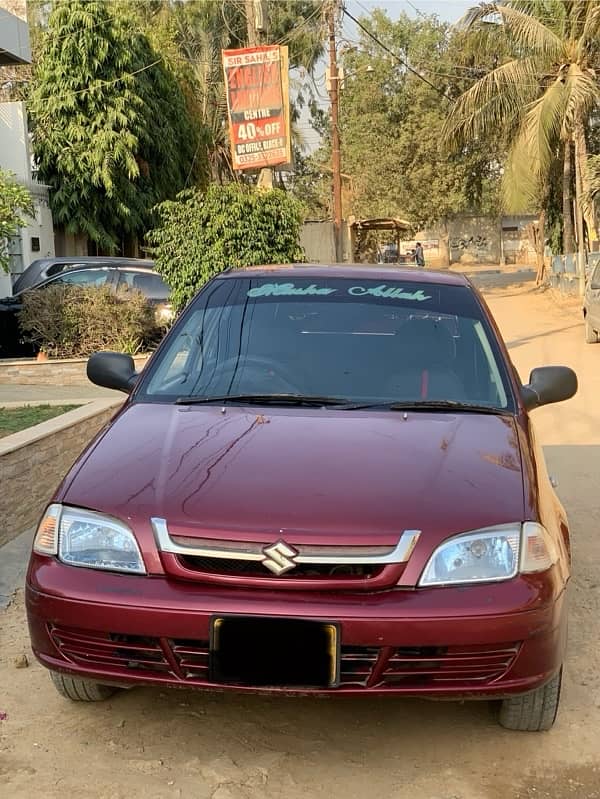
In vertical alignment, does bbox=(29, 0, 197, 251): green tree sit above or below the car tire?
above

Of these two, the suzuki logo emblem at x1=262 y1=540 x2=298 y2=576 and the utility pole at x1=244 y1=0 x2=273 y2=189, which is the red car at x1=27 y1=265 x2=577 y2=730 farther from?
the utility pole at x1=244 y1=0 x2=273 y2=189

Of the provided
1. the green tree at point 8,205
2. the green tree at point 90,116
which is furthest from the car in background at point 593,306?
the green tree at point 90,116

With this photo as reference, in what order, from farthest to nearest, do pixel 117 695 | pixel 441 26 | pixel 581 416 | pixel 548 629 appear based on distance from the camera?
1. pixel 441 26
2. pixel 581 416
3. pixel 117 695
4. pixel 548 629

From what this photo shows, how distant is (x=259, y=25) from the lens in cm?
1628

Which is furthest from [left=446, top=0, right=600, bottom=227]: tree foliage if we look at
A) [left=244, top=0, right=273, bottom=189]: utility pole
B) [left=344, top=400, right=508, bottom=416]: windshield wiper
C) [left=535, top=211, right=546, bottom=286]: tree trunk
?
[left=344, top=400, right=508, bottom=416]: windshield wiper

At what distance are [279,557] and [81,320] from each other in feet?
32.8

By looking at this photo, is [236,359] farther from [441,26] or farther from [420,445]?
[441,26]

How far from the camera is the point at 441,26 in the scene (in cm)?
4444

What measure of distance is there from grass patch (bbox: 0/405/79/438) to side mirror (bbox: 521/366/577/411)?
3.97 meters

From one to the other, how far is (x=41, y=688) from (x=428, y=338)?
7.44 feet

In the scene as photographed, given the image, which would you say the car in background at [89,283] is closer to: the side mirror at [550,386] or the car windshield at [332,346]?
the car windshield at [332,346]

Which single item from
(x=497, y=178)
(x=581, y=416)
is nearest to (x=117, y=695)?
(x=581, y=416)

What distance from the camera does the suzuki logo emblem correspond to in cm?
276

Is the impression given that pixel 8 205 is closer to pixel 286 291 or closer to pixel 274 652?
pixel 286 291
